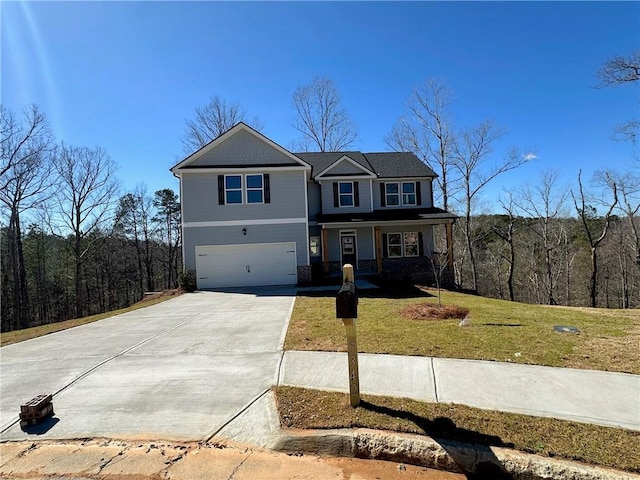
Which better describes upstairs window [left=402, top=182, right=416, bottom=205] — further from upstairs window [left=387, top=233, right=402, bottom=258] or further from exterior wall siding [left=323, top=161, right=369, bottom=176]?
exterior wall siding [left=323, top=161, right=369, bottom=176]

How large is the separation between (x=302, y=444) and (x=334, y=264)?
16791 mm

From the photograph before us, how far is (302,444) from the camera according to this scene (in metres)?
3.41

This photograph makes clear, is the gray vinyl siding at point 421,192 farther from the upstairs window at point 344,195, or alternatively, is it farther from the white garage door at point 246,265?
the white garage door at point 246,265

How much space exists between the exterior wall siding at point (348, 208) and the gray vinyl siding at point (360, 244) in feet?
3.68

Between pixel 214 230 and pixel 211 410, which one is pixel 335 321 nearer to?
pixel 211 410

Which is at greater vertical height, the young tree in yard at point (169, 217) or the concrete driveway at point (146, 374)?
the young tree in yard at point (169, 217)

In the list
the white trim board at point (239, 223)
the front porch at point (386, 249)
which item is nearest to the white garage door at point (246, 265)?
the white trim board at point (239, 223)

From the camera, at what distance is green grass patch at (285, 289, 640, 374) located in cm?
559

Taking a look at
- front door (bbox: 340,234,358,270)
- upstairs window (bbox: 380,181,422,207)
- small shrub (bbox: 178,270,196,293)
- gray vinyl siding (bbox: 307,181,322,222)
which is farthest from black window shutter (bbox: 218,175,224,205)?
upstairs window (bbox: 380,181,422,207)

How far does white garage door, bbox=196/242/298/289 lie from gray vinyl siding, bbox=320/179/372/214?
403 centimetres

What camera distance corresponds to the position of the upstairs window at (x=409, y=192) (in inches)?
837

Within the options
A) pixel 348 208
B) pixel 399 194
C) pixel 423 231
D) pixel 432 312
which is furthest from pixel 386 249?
pixel 432 312

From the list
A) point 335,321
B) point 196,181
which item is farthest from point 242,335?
point 196,181

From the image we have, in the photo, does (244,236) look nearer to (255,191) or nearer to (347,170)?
(255,191)
